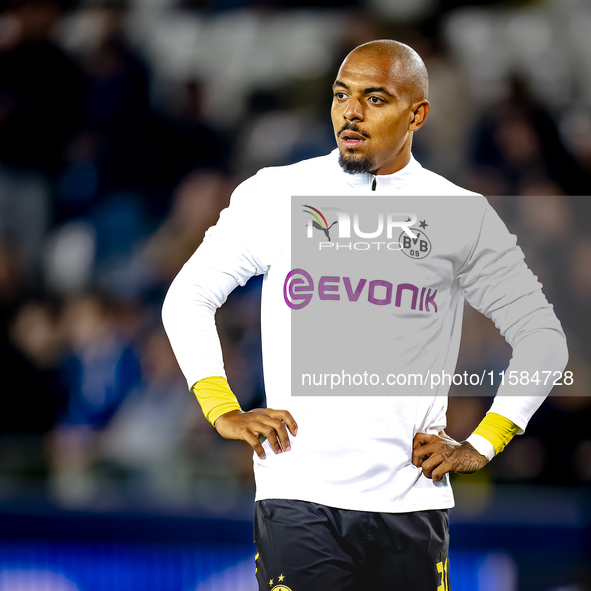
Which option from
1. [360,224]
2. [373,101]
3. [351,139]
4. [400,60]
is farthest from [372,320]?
[400,60]

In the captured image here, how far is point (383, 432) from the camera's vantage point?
2.63 meters

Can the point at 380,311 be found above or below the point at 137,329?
below

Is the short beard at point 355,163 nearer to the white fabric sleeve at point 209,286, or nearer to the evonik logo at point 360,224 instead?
the evonik logo at point 360,224

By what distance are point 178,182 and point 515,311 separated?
11.4ft

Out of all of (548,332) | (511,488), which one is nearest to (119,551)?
(511,488)

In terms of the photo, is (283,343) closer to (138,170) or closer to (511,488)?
(511,488)

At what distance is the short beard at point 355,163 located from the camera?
2.77 meters

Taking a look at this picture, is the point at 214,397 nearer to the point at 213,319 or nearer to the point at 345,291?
the point at 213,319

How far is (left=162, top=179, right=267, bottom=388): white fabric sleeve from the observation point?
262 cm

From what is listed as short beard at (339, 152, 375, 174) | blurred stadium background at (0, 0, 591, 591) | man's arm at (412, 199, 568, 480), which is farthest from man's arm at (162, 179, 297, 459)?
blurred stadium background at (0, 0, 591, 591)

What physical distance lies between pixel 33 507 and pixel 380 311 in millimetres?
2517

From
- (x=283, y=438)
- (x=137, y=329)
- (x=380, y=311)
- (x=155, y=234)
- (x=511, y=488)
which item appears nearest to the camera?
(x=283, y=438)

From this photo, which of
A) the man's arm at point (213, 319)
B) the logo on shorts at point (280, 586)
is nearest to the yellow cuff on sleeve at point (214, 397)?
the man's arm at point (213, 319)

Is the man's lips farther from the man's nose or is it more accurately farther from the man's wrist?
the man's wrist
